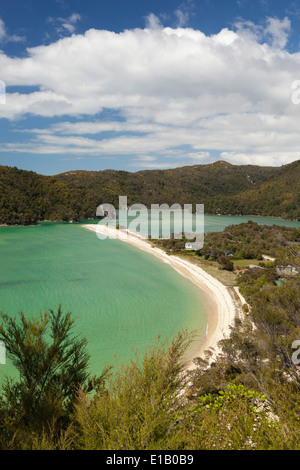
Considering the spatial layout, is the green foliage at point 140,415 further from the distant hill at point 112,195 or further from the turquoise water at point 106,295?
the distant hill at point 112,195

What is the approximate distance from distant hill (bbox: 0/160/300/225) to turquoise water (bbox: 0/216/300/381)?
53.1 m

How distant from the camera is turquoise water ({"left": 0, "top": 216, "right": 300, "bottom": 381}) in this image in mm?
18359

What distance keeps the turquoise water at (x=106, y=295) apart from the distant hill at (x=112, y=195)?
53092 millimetres

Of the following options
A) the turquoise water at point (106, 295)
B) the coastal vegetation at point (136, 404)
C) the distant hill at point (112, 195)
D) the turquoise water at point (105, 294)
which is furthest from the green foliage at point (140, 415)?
the distant hill at point (112, 195)

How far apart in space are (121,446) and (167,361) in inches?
64.9

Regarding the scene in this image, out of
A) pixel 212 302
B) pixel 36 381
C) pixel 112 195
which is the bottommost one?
pixel 212 302

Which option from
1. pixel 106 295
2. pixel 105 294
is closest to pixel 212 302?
pixel 106 295

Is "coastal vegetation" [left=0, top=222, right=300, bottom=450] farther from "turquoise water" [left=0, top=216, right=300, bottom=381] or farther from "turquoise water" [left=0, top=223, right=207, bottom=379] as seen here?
"turquoise water" [left=0, top=223, right=207, bottom=379]

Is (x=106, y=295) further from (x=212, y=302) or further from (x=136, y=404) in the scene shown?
(x=136, y=404)

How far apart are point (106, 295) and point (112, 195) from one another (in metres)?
126

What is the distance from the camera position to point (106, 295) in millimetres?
26672

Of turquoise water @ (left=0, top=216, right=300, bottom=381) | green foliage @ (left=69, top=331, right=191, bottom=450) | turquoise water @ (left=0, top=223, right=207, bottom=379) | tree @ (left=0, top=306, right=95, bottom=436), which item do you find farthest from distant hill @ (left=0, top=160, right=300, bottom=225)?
green foliage @ (left=69, top=331, right=191, bottom=450)
